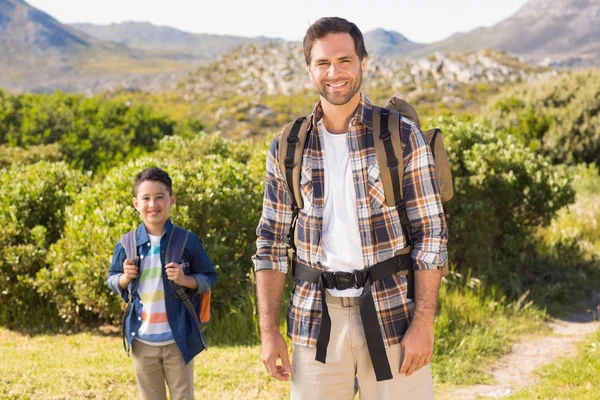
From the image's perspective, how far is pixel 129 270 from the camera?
3.64 metres

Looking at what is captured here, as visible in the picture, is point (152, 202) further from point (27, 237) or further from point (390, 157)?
point (27, 237)

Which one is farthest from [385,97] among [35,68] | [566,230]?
[35,68]

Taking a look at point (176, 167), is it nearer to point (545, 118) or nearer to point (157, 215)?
point (157, 215)

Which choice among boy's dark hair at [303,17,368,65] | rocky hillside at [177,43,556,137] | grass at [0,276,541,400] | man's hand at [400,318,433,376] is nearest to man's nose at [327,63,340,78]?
boy's dark hair at [303,17,368,65]

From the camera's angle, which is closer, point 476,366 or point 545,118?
point 476,366

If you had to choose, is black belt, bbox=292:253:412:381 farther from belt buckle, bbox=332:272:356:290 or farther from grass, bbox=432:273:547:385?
grass, bbox=432:273:547:385

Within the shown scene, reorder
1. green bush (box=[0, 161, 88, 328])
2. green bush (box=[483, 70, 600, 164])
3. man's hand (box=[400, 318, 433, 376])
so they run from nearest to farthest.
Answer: man's hand (box=[400, 318, 433, 376]) → green bush (box=[0, 161, 88, 328]) → green bush (box=[483, 70, 600, 164])

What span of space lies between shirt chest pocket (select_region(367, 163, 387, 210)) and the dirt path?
303cm

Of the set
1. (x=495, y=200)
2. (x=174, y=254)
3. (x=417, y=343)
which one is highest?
(x=174, y=254)

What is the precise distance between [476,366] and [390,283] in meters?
3.54

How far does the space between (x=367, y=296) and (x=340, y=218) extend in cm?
32

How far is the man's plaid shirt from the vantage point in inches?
96.0

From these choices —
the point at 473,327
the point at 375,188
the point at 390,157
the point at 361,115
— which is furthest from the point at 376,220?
the point at 473,327

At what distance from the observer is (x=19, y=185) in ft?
23.9
